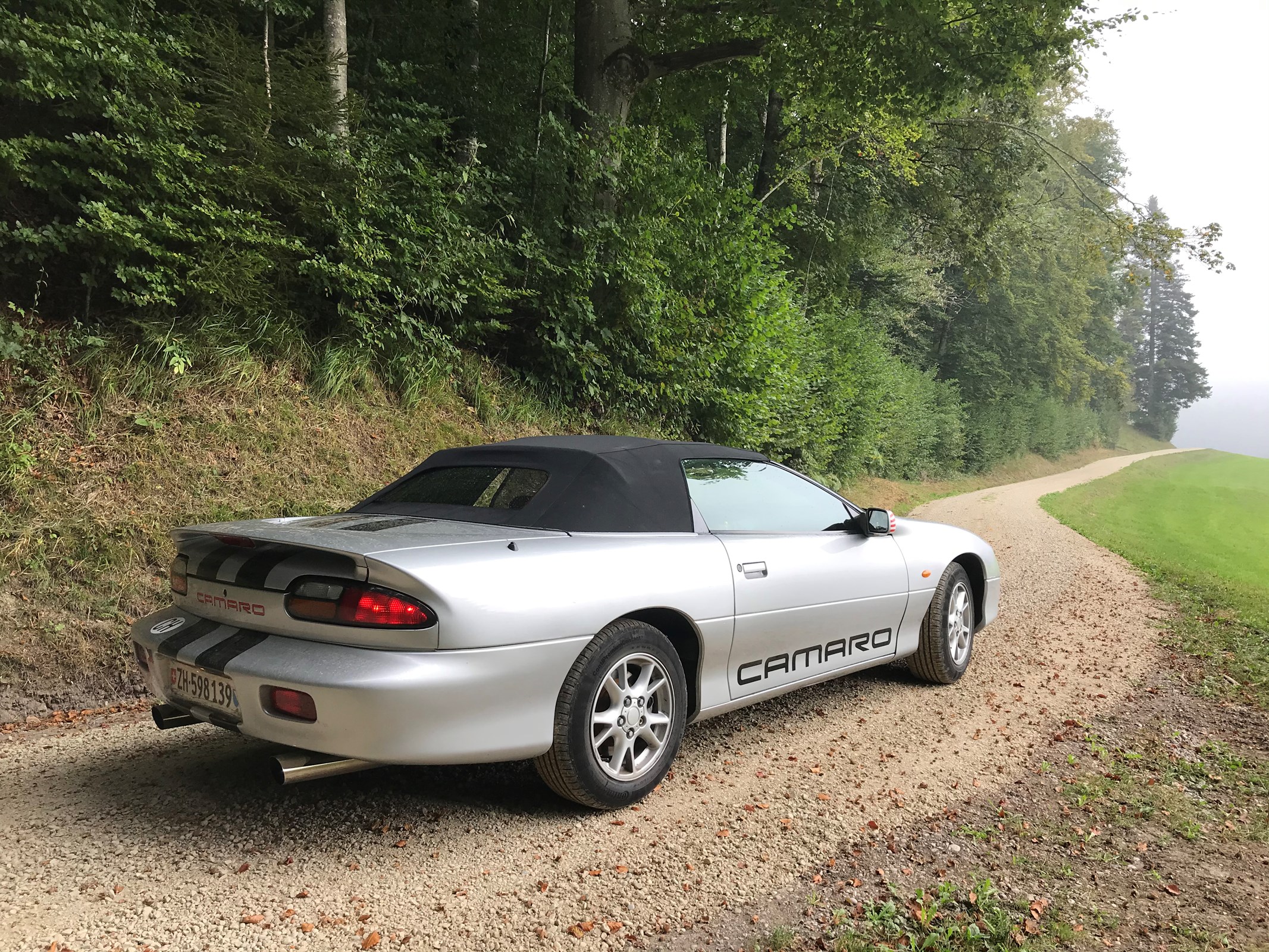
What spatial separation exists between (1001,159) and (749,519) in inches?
773

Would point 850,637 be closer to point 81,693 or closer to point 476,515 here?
point 476,515

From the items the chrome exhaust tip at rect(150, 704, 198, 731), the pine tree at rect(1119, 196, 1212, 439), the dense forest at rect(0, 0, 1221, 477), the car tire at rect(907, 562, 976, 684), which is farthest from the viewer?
the pine tree at rect(1119, 196, 1212, 439)

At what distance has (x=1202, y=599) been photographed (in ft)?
27.7

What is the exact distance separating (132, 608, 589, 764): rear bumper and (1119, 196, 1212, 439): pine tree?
8133cm

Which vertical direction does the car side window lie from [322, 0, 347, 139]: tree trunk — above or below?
below

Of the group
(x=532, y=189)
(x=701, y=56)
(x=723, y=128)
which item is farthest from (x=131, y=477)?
(x=723, y=128)

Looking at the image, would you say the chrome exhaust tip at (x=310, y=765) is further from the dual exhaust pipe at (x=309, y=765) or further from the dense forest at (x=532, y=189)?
the dense forest at (x=532, y=189)

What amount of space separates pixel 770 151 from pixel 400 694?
58.1 feet

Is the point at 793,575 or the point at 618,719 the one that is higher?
the point at 793,575

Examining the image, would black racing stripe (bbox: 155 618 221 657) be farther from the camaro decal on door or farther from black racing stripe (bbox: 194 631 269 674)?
the camaro decal on door

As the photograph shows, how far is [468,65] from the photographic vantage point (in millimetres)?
11320

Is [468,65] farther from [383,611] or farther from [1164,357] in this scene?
[1164,357]

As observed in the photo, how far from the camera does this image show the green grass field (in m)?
6.63

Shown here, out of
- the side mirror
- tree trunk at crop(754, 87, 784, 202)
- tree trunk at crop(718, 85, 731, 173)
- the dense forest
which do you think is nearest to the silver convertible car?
the side mirror
